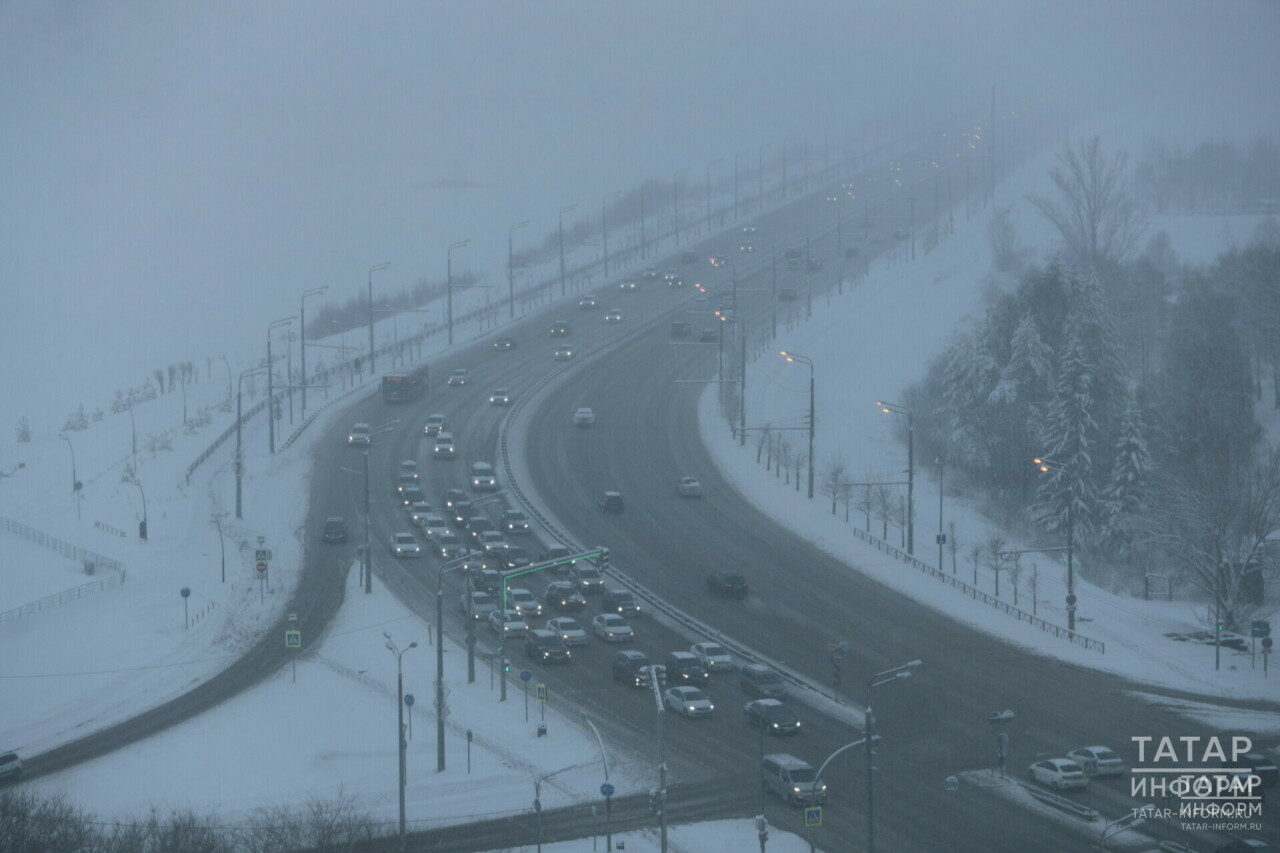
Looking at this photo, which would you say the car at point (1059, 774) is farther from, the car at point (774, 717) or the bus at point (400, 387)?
the bus at point (400, 387)

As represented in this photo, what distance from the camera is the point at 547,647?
1694 inches

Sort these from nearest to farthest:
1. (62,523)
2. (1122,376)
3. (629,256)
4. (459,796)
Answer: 1. (459,796)
2. (62,523)
3. (1122,376)
4. (629,256)

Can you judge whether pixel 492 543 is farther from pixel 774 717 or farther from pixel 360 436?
pixel 774 717

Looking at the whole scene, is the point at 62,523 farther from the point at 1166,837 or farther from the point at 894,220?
the point at 894,220

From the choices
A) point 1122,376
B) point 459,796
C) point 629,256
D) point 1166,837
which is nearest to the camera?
point 1166,837

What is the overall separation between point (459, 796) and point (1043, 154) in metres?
164

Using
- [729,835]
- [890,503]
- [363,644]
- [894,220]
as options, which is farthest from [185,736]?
[894,220]

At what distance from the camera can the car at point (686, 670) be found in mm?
40500

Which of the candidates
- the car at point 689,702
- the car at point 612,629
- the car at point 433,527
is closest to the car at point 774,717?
the car at point 689,702

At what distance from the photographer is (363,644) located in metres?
45.6

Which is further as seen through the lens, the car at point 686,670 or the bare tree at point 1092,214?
the bare tree at point 1092,214

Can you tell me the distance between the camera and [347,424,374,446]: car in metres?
69.5

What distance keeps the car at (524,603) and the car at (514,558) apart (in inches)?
110

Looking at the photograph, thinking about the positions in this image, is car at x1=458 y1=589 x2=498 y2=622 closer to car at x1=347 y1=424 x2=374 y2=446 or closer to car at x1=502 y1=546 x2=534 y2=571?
car at x1=502 y1=546 x2=534 y2=571
